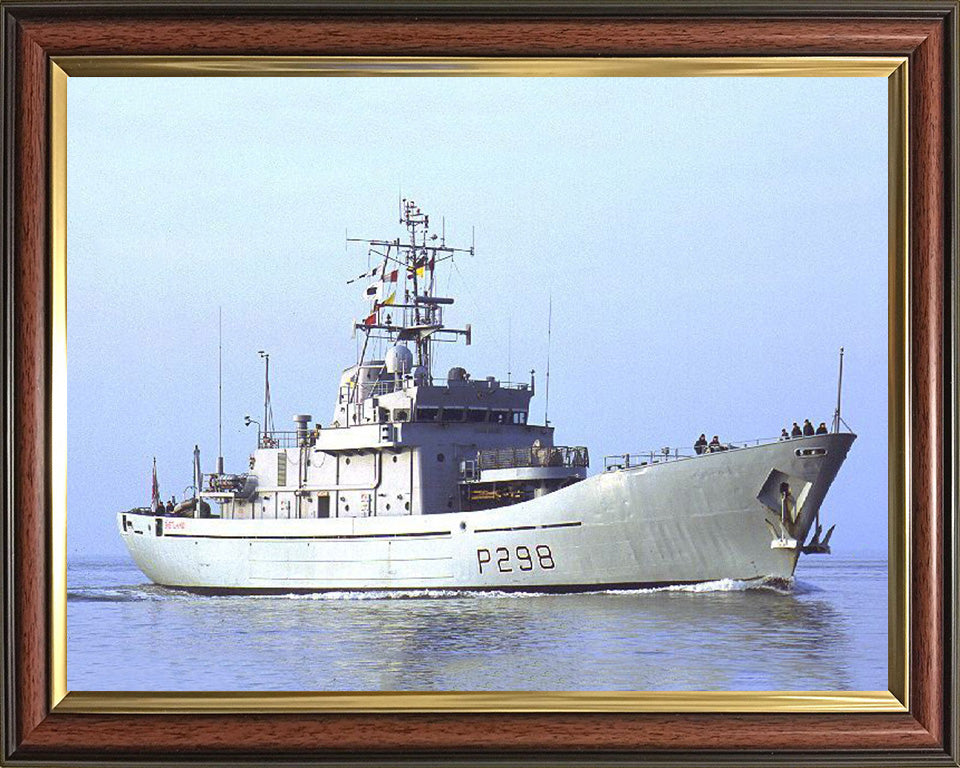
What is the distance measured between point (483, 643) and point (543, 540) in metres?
6.19

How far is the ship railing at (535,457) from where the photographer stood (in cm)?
743

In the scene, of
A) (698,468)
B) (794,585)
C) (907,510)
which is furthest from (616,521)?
(907,510)

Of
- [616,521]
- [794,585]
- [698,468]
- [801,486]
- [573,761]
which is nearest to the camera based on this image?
[573,761]

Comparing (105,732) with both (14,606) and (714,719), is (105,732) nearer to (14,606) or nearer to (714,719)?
(14,606)

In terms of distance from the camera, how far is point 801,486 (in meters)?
7.73

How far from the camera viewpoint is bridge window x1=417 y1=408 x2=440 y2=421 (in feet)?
43.7

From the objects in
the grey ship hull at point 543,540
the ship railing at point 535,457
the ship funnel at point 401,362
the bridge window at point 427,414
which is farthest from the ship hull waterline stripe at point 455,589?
the bridge window at point 427,414

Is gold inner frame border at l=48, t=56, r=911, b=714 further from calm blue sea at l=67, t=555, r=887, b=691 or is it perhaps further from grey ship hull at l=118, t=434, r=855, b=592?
grey ship hull at l=118, t=434, r=855, b=592

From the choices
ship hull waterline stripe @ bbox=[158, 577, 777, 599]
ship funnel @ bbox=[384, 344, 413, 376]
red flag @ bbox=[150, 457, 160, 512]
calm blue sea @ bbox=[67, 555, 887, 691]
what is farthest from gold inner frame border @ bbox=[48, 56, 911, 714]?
ship funnel @ bbox=[384, 344, 413, 376]

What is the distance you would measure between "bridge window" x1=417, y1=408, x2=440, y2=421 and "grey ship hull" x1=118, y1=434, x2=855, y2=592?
3.40 feet

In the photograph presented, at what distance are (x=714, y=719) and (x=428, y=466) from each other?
8.64 meters

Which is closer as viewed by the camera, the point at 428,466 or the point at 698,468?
the point at 698,468

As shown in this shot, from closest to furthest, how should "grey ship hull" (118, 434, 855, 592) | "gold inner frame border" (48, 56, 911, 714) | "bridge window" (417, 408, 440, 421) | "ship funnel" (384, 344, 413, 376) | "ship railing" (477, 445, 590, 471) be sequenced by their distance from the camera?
"gold inner frame border" (48, 56, 911, 714) → "ship railing" (477, 445, 590, 471) → "grey ship hull" (118, 434, 855, 592) → "ship funnel" (384, 344, 413, 376) → "bridge window" (417, 408, 440, 421)

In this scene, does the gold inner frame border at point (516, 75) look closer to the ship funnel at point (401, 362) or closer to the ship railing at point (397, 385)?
the ship railing at point (397, 385)
